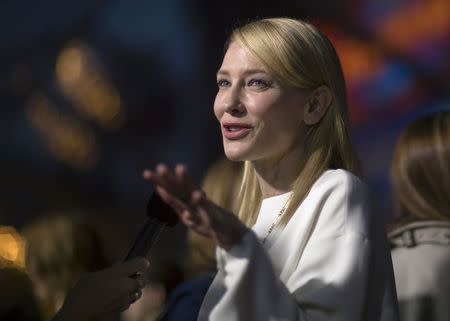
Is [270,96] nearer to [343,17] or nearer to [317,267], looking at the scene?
[317,267]

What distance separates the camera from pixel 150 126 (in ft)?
19.6

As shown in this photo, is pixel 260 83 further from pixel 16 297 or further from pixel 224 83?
pixel 16 297

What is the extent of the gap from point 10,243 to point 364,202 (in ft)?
5.22

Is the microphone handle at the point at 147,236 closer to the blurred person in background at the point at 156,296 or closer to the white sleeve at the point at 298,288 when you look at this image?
the white sleeve at the point at 298,288

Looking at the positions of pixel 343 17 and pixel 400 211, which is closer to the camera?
pixel 400 211

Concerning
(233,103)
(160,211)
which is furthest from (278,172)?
(160,211)

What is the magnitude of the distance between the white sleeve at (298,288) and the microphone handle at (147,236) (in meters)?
0.19

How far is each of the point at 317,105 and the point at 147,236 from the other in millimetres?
480

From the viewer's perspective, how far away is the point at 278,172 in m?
1.97

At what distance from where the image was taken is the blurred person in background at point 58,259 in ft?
9.82

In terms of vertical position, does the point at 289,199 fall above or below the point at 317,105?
below

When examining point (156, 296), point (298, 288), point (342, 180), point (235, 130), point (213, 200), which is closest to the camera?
point (298, 288)

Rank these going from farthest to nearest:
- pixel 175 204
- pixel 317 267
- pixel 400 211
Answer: pixel 400 211 → pixel 317 267 → pixel 175 204

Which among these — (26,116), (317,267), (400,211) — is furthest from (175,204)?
(26,116)
